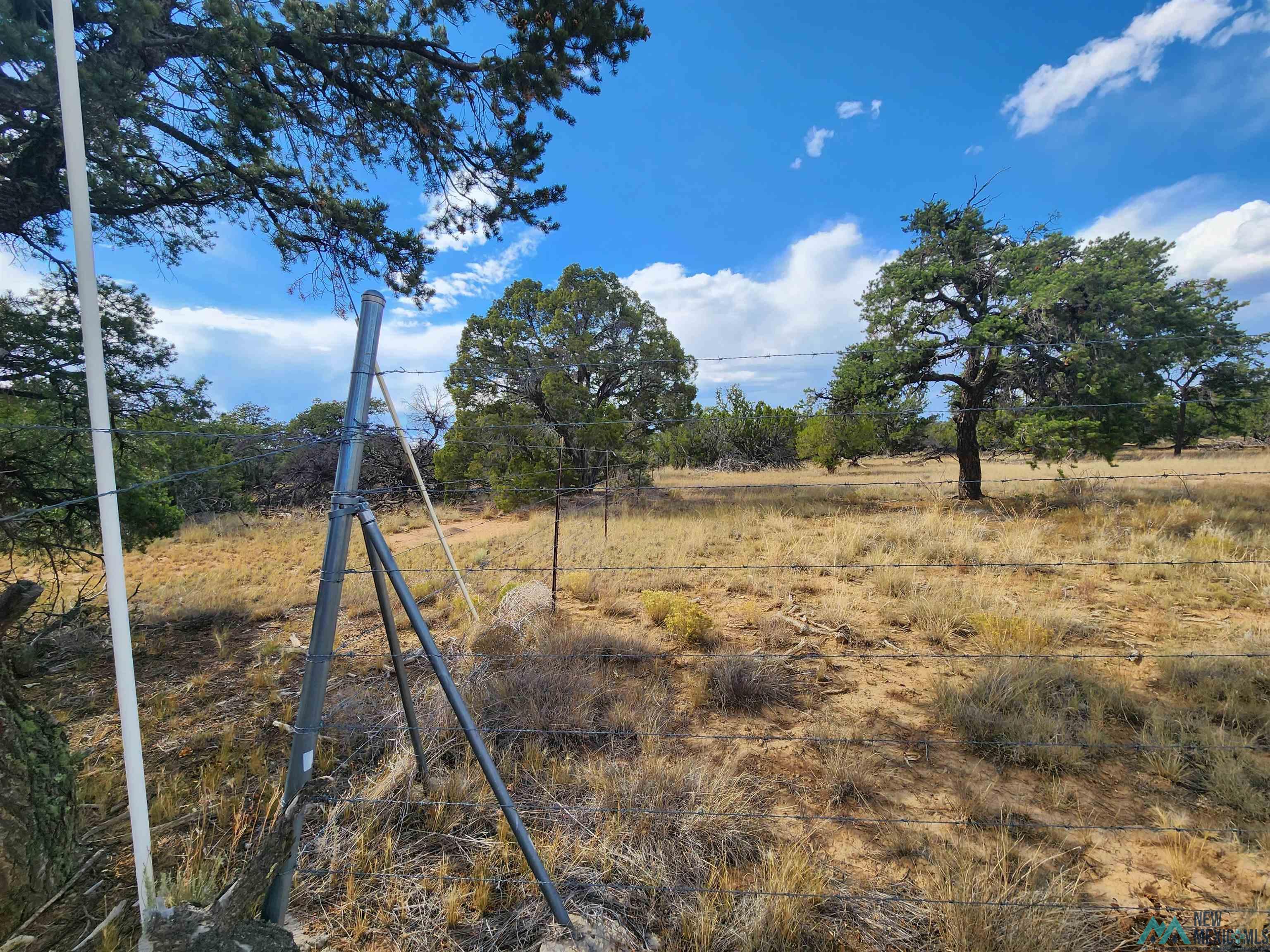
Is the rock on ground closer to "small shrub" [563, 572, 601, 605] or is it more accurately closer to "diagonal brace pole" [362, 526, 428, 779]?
"diagonal brace pole" [362, 526, 428, 779]

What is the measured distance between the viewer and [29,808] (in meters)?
1.81

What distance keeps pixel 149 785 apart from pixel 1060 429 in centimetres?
1279

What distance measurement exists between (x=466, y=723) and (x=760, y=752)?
7.05 feet

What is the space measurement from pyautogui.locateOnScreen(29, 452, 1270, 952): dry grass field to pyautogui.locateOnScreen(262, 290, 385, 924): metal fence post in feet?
1.45

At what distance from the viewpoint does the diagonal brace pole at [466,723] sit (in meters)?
1.68

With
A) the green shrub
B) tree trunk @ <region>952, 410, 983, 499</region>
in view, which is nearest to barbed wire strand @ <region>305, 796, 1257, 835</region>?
the green shrub

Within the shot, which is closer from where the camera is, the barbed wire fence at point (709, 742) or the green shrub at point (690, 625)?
the barbed wire fence at point (709, 742)

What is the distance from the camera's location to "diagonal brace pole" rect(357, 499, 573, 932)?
1.68 meters

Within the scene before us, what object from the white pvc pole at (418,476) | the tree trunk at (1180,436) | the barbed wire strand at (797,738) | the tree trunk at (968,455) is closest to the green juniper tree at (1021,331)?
the tree trunk at (968,455)

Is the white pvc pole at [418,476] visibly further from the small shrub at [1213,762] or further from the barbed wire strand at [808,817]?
the small shrub at [1213,762]

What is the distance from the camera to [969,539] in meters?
6.95

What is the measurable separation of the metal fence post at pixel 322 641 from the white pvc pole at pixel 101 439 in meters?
0.38

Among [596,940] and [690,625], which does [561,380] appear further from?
[596,940]

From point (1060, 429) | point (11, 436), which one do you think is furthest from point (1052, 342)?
point (11, 436)
